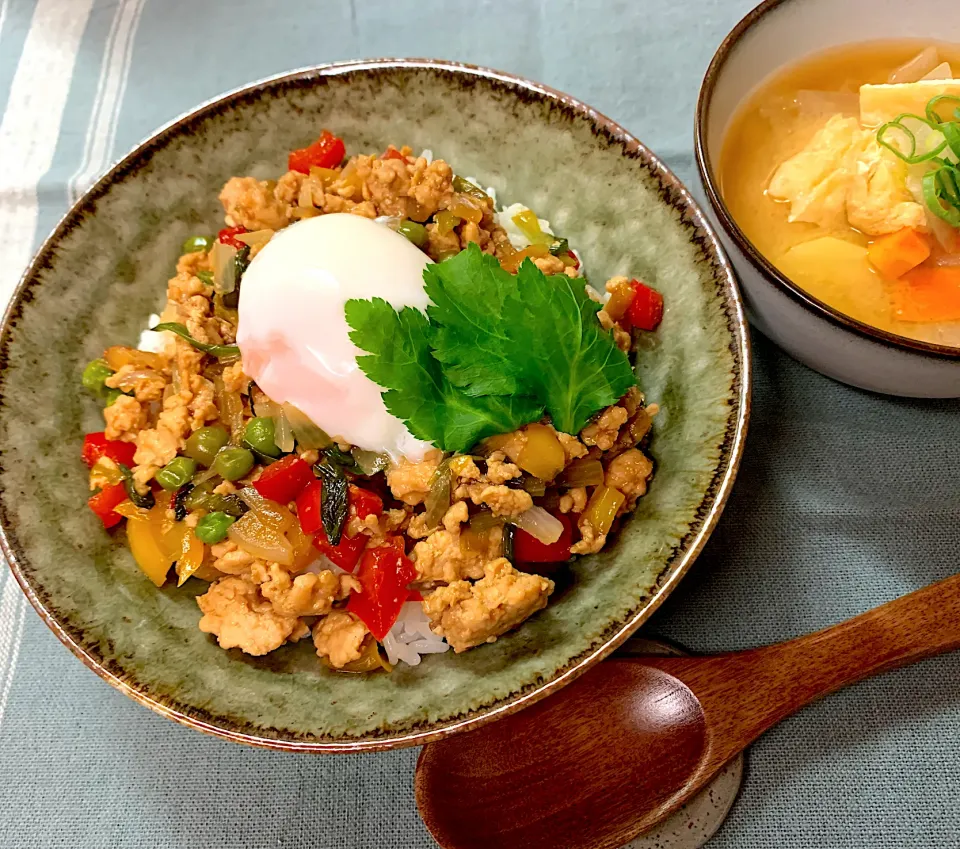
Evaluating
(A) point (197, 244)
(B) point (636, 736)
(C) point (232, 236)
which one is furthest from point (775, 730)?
(A) point (197, 244)

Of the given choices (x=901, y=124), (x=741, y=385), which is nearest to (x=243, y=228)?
(x=741, y=385)

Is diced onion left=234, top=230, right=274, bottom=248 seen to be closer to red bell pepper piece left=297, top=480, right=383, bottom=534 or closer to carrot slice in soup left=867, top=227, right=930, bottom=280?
red bell pepper piece left=297, top=480, right=383, bottom=534

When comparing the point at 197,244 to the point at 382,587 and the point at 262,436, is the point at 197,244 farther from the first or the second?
the point at 382,587

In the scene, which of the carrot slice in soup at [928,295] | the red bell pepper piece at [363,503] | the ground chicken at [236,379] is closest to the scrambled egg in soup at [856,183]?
the carrot slice in soup at [928,295]

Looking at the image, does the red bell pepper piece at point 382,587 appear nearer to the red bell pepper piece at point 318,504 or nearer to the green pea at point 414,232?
the red bell pepper piece at point 318,504

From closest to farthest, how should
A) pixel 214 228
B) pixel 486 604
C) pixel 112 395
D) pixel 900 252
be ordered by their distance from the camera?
1. pixel 486 604
2. pixel 900 252
3. pixel 112 395
4. pixel 214 228

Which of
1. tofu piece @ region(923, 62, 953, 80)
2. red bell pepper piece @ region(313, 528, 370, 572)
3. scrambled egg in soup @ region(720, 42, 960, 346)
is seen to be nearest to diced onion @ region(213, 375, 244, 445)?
red bell pepper piece @ region(313, 528, 370, 572)
